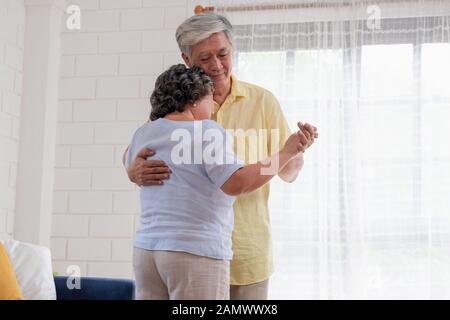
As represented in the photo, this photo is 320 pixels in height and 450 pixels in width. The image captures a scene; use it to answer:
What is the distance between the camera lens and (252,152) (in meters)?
1.94

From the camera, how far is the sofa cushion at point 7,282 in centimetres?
235

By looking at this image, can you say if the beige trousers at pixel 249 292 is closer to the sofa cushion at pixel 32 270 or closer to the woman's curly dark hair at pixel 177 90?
the woman's curly dark hair at pixel 177 90

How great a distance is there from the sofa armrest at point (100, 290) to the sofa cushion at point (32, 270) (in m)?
0.09

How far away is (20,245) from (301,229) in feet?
4.74

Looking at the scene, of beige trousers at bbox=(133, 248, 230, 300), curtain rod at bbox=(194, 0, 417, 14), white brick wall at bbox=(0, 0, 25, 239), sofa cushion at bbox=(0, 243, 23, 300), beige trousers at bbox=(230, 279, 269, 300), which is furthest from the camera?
curtain rod at bbox=(194, 0, 417, 14)

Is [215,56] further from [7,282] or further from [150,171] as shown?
[7,282]

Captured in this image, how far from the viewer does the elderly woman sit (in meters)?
→ 1.47

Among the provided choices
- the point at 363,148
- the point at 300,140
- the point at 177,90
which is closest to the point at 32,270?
the point at 177,90

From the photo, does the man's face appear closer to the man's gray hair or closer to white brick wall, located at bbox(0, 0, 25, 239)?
the man's gray hair

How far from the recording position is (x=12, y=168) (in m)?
3.52

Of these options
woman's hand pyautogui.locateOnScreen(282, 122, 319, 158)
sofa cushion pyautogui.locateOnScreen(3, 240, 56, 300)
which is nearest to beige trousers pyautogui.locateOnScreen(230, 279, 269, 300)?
woman's hand pyautogui.locateOnScreen(282, 122, 319, 158)

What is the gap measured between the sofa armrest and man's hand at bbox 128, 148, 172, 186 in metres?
1.26

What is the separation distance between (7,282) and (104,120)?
144cm
